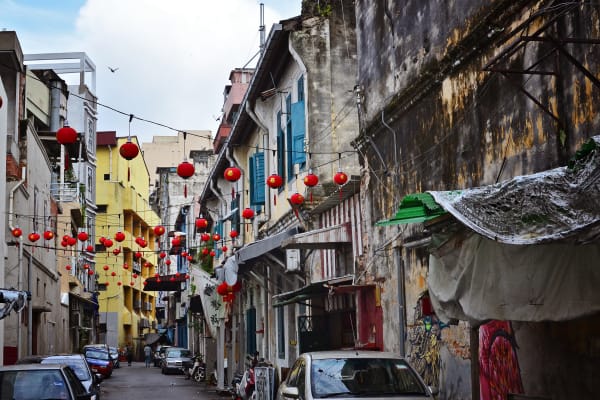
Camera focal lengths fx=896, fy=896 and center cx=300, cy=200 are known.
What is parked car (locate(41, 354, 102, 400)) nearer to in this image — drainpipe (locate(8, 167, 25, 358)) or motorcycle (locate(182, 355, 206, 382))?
drainpipe (locate(8, 167, 25, 358))

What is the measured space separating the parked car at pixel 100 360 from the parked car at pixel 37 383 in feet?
99.9

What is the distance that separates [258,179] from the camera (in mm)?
28562

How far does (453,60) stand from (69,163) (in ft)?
144

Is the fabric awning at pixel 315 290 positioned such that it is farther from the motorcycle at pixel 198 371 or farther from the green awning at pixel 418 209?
the motorcycle at pixel 198 371

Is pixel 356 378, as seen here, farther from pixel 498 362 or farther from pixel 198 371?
pixel 198 371

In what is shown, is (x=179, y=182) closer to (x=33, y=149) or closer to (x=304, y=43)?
(x=33, y=149)

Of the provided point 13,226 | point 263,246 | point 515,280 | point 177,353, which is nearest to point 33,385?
point 515,280

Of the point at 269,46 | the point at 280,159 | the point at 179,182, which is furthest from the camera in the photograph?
the point at 179,182

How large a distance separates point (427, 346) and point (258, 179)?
15.2 metres

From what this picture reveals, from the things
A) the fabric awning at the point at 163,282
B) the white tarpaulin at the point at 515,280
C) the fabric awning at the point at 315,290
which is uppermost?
the fabric awning at the point at 163,282

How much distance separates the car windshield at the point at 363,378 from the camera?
11023mm

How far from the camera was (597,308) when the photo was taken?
805cm

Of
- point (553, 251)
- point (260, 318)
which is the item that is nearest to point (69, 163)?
point (260, 318)

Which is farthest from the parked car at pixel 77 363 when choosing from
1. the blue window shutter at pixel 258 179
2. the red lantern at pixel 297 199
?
the blue window shutter at pixel 258 179
